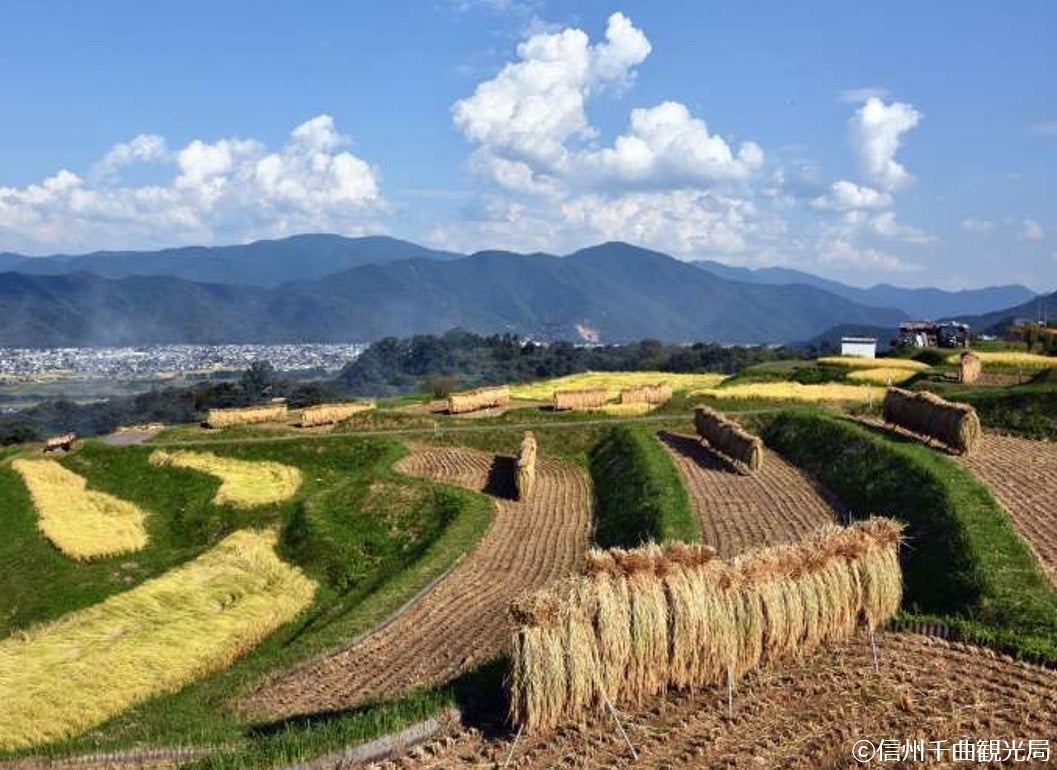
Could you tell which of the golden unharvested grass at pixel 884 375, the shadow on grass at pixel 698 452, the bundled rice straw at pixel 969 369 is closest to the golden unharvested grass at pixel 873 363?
the golden unharvested grass at pixel 884 375

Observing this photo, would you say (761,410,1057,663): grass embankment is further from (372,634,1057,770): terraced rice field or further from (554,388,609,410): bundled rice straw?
(554,388,609,410): bundled rice straw

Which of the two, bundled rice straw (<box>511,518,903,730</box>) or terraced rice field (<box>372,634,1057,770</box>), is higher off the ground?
bundled rice straw (<box>511,518,903,730</box>)

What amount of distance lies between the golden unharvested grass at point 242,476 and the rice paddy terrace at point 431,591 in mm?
198

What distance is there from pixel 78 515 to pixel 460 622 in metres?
24.9

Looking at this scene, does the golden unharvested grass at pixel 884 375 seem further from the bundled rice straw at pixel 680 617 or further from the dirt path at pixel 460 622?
the bundled rice straw at pixel 680 617

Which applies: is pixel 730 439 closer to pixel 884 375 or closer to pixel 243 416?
pixel 884 375

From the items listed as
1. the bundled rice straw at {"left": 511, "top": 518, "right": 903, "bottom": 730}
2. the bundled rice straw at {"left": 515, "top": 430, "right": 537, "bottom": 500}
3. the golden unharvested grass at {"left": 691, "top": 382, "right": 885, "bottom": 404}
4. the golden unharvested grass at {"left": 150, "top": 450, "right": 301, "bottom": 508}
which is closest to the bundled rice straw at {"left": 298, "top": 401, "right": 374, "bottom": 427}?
the golden unharvested grass at {"left": 150, "top": 450, "right": 301, "bottom": 508}

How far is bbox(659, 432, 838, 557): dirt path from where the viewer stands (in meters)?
28.0

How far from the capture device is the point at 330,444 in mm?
49812

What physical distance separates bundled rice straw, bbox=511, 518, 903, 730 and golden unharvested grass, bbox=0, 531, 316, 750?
1141cm

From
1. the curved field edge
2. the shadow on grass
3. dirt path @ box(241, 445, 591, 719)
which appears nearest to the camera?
the curved field edge

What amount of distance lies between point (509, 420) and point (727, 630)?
39.2 metres

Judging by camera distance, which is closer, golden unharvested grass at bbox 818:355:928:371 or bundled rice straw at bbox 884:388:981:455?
bundled rice straw at bbox 884:388:981:455

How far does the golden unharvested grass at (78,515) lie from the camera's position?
118 feet
